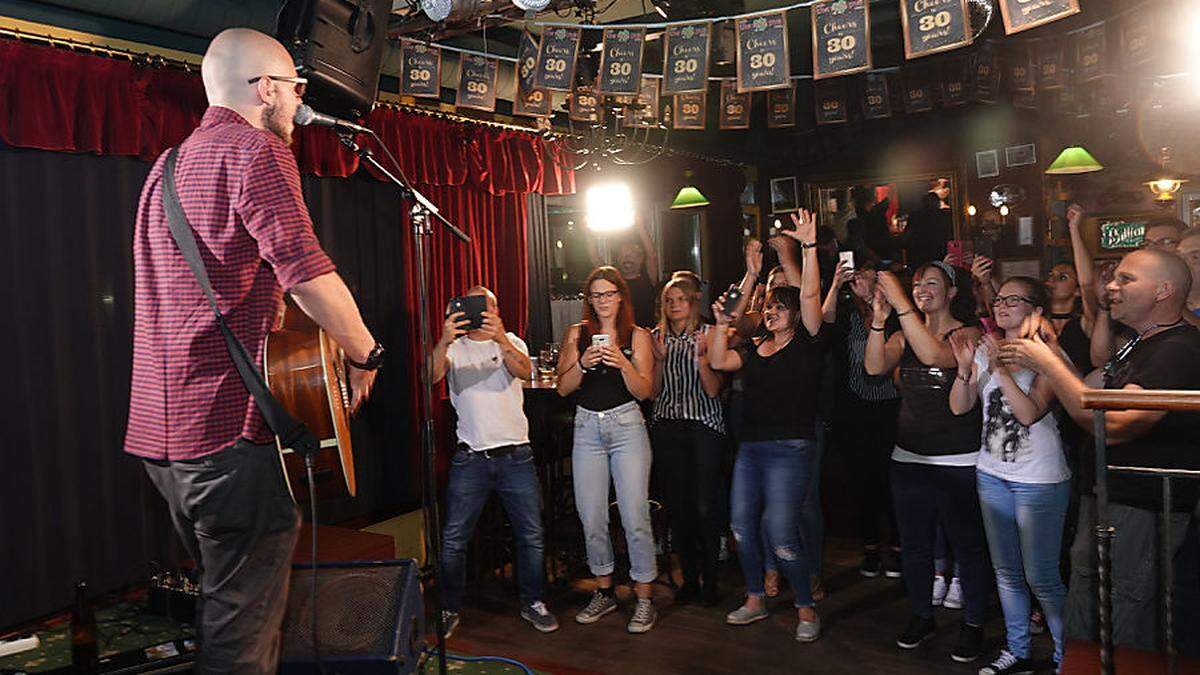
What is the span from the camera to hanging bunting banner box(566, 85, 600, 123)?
568 cm

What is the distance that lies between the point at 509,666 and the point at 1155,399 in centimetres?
280

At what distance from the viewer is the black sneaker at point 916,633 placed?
3998 millimetres

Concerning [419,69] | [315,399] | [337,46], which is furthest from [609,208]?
[315,399]

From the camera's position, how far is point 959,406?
3.73 m

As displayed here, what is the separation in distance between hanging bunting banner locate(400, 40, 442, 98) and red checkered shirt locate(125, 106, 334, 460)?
9.29 ft

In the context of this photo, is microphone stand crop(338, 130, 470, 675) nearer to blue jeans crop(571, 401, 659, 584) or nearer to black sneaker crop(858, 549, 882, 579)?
blue jeans crop(571, 401, 659, 584)

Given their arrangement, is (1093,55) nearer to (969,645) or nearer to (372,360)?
(969,645)

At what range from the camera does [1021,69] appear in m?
7.26

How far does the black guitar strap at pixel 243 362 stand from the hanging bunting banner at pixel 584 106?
12.8 feet

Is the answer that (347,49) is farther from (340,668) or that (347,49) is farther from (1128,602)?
(1128,602)

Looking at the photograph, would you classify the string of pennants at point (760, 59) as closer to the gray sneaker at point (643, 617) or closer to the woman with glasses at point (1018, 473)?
the woman with glasses at point (1018, 473)

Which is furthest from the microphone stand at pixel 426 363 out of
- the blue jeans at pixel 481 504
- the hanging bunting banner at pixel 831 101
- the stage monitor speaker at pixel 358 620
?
the hanging bunting banner at pixel 831 101

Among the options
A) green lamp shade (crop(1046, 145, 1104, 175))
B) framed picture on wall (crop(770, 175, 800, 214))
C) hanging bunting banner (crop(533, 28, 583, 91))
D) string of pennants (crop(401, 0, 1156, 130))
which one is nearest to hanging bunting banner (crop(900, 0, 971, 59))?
string of pennants (crop(401, 0, 1156, 130))

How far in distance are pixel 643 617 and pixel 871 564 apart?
1443 mm
